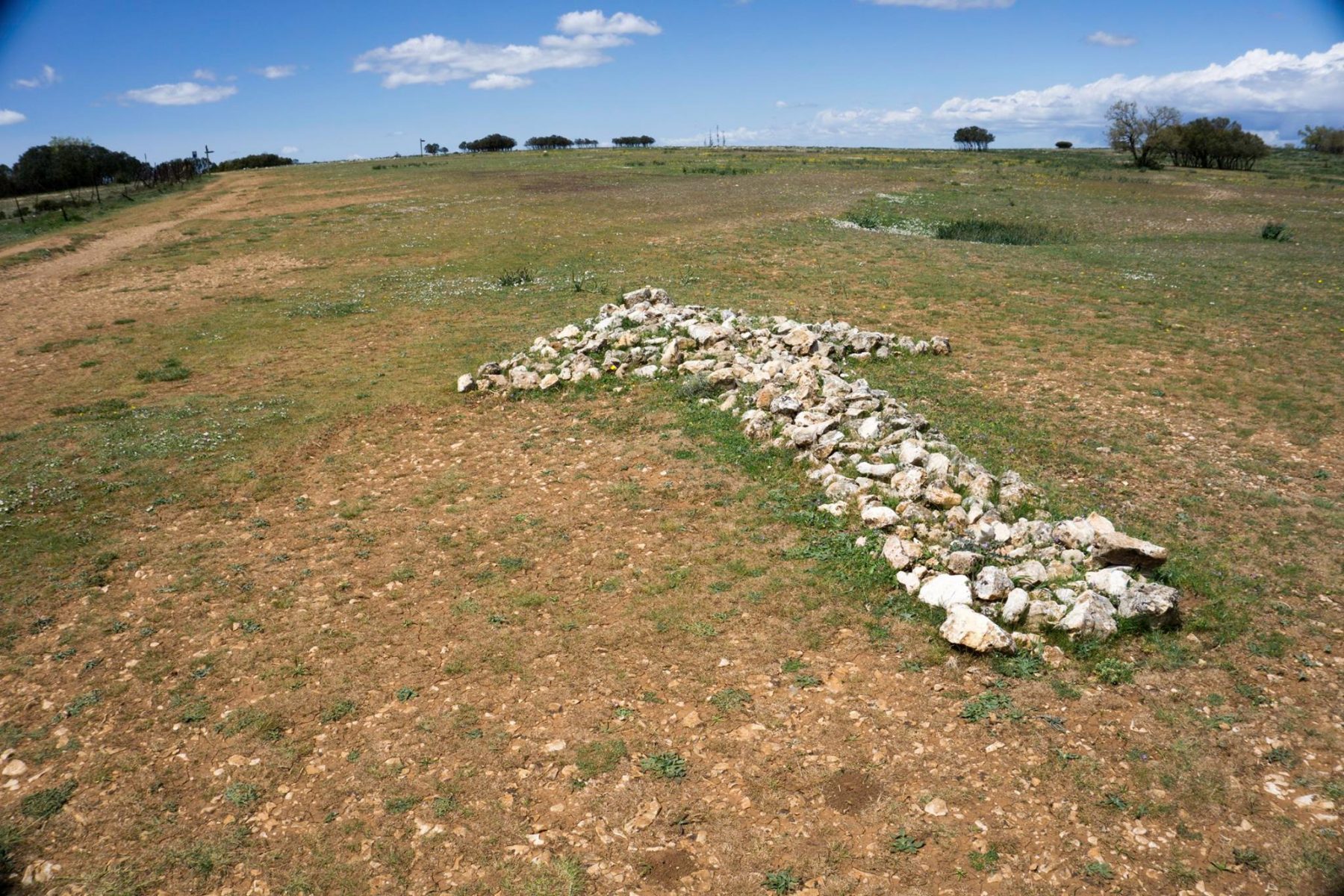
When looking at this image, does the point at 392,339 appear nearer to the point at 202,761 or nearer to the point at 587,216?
the point at 202,761

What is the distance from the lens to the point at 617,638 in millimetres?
8367

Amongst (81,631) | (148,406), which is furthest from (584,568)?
(148,406)

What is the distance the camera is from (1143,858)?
553 cm

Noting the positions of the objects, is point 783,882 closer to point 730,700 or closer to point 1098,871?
point 730,700

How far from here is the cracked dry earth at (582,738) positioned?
18.7ft

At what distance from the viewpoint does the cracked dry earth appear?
5.71 meters

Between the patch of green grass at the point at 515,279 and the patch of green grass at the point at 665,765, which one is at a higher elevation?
the patch of green grass at the point at 515,279

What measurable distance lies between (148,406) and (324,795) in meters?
14.1

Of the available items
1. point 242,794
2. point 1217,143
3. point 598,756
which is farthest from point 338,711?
point 1217,143

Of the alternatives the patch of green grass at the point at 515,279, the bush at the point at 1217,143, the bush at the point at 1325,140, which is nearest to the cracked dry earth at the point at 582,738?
the patch of green grass at the point at 515,279

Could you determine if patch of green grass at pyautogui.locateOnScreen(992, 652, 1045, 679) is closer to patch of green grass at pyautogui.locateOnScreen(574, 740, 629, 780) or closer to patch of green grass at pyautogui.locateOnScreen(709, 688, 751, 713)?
patch of green grass at pyautogui.locateOnScreen(709, 688, 751, 713)

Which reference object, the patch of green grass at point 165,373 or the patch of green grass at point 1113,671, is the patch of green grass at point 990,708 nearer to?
the patch of green grass at point 1113,671

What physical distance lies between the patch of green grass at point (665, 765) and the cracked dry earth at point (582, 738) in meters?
0.05

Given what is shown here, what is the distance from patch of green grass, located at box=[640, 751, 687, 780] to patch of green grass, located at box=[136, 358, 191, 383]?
18013 mm
